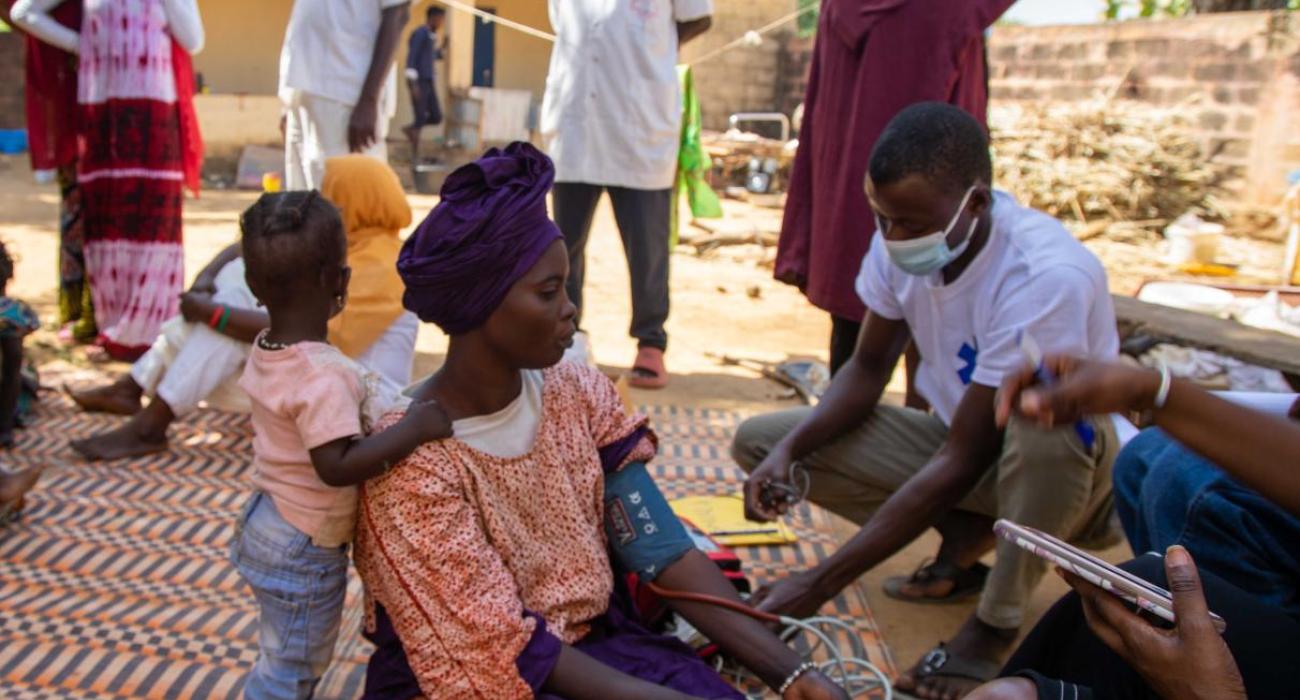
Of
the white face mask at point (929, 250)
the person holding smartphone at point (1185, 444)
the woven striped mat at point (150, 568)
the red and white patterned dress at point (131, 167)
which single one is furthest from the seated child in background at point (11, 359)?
the person holding smartphone at point (1185, 444)

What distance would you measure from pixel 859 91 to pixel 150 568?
2.66 metres

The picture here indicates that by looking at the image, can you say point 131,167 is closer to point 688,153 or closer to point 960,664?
point 688,153

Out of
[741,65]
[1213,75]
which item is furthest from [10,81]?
[1213,75]

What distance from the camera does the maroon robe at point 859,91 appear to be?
3.63 metres

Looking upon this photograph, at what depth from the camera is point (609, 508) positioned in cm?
200

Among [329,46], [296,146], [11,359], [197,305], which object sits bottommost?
[11,359]

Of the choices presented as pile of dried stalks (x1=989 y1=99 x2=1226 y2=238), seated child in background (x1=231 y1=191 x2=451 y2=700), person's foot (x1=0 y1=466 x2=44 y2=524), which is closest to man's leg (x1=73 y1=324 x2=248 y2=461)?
person's foot (x1=0 y1=466 x2=44 y2=524)

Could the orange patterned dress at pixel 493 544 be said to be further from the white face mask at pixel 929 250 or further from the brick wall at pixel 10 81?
A: the brick wall at pixel 10 81

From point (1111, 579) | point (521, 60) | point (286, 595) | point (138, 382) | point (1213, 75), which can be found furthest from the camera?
point (521, 60)

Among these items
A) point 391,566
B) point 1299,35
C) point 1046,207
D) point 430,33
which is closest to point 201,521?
point 391,566

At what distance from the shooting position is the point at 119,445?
A: 145 inches

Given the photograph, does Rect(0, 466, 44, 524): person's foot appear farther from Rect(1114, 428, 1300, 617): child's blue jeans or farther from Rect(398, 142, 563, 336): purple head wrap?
Rect(1114, 428, 1300, 617): child's blue jeans

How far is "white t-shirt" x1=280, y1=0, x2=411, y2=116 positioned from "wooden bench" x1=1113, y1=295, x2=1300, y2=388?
316cm

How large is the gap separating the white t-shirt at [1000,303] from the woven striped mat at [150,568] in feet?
2.42
